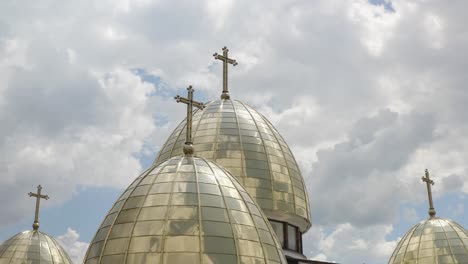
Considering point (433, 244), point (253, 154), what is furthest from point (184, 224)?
point (433, 244)

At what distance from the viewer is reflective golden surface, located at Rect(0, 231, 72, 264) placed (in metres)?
31.8

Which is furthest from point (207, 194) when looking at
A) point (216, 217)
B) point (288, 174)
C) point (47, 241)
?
point (47, 241)

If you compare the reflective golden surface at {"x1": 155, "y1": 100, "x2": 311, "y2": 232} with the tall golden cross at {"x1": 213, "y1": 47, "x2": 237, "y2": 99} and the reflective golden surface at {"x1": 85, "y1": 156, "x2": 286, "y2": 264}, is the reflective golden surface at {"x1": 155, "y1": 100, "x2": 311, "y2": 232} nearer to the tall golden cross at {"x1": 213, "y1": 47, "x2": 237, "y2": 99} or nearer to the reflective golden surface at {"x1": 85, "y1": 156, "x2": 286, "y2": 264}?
the tall golden cross at {"x1": 213, "y1": 47, "x2": 237, "y2": 99}

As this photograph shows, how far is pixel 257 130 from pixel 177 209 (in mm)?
11071

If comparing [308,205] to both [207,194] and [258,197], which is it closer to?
[258,197]

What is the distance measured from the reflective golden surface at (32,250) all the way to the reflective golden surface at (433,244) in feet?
56.5

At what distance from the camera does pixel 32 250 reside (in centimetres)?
3228

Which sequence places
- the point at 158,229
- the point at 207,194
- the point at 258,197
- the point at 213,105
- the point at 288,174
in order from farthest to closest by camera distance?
the point at 213,105
the point at 288,174
the point at 258,197
the point at 207,194
the point at 158,229

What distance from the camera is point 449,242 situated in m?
28.7

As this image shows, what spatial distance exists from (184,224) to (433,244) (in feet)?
58.3

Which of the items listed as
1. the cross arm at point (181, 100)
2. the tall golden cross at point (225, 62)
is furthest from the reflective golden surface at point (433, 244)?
the cross arm at point (181, 100)

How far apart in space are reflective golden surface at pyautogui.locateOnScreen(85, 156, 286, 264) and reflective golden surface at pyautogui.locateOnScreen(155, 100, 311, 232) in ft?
22.3

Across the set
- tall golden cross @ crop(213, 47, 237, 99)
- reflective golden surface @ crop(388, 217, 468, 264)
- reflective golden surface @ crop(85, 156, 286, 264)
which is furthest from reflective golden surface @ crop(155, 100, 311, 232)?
reflective golden surface @ crop(85, 156, 286, 264)

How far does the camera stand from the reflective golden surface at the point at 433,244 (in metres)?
28.3
